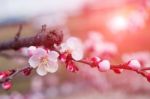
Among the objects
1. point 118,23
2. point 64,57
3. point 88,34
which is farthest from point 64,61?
point 118,23

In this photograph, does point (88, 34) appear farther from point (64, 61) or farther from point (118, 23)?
point (64, 61)

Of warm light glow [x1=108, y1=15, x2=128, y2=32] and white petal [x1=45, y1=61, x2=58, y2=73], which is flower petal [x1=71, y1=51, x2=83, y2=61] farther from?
Result: warm light glow [x1=108, y1=15, x2=128, y2=32]

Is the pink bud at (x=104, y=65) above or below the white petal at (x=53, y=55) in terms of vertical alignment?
below

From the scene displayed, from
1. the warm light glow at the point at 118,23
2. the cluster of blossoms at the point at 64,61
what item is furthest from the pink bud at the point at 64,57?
the warm light glow at the point at 118,23

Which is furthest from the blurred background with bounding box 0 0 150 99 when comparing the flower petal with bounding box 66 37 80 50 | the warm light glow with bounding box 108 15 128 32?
the flower petal with bounding box 66 37 80 50

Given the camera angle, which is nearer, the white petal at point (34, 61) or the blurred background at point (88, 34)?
the white petal at point (34, 61)

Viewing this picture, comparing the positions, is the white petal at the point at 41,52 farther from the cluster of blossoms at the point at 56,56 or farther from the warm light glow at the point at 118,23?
the warm light glow at the point at 118,23
